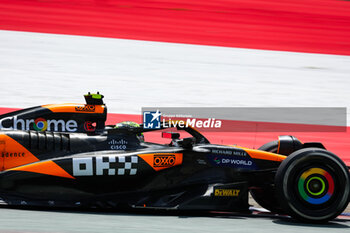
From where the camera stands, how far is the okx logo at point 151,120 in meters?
5.62

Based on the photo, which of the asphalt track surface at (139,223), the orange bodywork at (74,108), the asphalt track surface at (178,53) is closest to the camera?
the asphalt track surface at (139,223)

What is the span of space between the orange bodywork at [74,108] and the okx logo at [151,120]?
2.32 feet

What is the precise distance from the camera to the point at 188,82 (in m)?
12.5

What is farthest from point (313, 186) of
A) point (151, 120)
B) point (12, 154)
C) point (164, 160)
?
point (12, 154)

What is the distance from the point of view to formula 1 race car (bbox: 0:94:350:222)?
5027 millimetres

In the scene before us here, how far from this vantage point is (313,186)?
5.22 metres

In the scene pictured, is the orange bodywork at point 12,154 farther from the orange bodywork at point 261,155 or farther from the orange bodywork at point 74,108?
the orange bodywork at point 261,155

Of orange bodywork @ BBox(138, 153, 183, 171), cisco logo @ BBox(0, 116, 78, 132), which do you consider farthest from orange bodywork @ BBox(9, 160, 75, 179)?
cisco logo @ BBox(0, 116, 78, 132)

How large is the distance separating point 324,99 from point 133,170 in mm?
8082

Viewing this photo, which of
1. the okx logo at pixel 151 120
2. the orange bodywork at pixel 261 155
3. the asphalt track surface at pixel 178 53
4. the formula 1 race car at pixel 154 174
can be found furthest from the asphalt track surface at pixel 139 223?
the asphalt track surface at pixel 178 53

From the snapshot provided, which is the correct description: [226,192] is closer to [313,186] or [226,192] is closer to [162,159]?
[162,159]

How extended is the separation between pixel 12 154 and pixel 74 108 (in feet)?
3.33

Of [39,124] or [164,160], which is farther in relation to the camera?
[39,124]

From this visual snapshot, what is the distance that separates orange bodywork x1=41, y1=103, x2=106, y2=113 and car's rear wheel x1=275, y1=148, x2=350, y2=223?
2.20 meters
